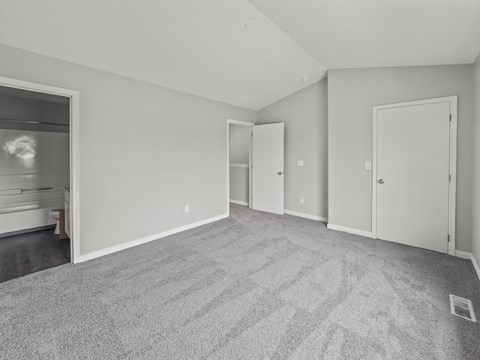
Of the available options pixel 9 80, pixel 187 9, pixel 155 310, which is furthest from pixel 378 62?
pixel 9 80

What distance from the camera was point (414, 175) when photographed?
3.11 meters

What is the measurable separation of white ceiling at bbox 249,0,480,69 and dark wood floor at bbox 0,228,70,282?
376cm

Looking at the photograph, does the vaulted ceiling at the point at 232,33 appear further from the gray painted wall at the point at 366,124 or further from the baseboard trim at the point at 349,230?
the baseboard trim at the point at 349,230

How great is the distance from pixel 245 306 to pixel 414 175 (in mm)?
2848

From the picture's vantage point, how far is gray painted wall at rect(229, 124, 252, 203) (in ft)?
19.3

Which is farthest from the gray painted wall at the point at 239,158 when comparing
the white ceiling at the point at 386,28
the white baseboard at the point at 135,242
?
the white ceiling at the point at 386,28

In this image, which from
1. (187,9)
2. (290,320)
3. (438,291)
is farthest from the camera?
(187,9)

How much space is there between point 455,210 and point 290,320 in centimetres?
265

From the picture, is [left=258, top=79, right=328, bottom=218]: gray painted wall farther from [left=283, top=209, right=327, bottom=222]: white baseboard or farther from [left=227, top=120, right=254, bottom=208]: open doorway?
[left=227, top=120, right=254, bottom=208]: open doorway

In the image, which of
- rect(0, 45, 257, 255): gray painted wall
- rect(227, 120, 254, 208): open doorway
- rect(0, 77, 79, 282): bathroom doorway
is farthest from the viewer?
rect(227, 120, 254, 208): open doorway

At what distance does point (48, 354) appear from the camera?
1.45 meters

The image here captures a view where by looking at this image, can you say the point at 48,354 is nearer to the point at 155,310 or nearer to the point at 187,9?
the point at 155,310

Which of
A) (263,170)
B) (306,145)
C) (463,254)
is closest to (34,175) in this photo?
(263,170)

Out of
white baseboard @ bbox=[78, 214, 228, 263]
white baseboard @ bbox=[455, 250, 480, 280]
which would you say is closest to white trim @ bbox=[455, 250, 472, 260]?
white baseboard @ bbox=[455, 250, 480, 280]
